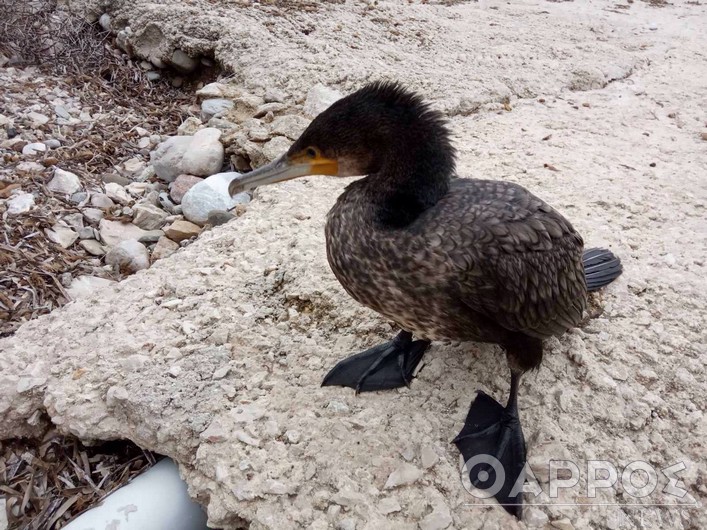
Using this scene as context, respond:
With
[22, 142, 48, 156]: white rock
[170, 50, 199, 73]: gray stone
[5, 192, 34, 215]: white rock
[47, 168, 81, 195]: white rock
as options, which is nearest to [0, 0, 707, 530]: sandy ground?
[5, 192, 34, 215]: white rock

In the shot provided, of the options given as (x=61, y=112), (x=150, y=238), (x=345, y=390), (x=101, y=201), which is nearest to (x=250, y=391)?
(x=345, y=390)

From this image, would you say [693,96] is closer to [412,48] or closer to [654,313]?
[412,48]

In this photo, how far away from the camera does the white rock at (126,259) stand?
3123 millimetres

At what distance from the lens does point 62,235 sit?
3254mm

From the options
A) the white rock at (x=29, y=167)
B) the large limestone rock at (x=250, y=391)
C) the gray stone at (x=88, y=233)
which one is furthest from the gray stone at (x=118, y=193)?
the large limestone rock at (x=250, y=391)

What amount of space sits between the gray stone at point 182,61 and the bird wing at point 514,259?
376cm

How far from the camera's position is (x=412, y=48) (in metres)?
5.42

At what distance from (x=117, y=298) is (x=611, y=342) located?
7.79 ft

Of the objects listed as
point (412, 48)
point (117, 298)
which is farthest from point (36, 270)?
point (412, 48)

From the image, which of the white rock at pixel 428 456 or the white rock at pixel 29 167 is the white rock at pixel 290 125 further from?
the white rock at pixel 428 456

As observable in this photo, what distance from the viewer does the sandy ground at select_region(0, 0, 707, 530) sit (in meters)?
1.93

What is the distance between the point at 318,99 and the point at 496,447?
122 inches

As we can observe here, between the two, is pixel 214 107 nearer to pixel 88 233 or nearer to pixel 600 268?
pixel 88 233

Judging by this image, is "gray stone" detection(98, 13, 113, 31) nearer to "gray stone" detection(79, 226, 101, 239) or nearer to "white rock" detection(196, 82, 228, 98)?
"white rock" detection(196, 82, 228, 98)
